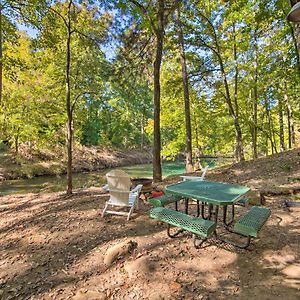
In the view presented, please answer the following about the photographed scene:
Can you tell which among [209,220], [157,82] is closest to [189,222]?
[209,220]

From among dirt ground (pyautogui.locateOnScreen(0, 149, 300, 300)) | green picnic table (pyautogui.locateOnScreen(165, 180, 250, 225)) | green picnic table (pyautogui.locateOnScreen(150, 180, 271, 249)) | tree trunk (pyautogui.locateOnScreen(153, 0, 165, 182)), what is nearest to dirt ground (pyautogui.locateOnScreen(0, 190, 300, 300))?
dirt ground (pyautogui.locateOnScreen(0, 149, 300, 300))

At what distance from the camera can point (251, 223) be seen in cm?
257

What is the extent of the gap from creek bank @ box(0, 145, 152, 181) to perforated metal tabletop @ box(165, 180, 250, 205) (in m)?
12.8

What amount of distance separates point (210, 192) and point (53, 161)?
15.9 m

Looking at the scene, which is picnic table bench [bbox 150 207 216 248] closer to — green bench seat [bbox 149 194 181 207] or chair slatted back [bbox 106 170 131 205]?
green bench seat [bbox 149 194 181 207]

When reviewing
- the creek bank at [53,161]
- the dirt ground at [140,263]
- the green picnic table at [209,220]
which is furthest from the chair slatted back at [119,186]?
the creek bank at [53,161]

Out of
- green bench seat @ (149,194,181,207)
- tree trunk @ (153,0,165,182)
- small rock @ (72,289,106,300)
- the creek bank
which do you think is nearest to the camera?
small rock @ (72,289,106,300)

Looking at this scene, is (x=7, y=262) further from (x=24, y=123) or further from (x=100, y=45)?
(x=24, y=123)

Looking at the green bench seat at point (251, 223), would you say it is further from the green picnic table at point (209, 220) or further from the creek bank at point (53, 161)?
the creek bank at point (53, 161)

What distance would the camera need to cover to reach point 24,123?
509 inches

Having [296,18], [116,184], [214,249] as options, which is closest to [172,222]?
[214,249]

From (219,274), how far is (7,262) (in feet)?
8.34

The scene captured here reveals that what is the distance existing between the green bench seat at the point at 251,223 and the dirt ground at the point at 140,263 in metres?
0.38

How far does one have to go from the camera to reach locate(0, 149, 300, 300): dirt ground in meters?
2.25
